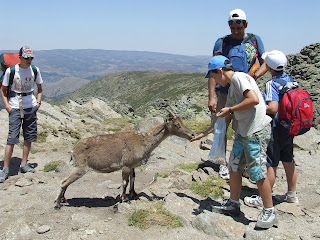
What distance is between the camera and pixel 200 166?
11883 mm

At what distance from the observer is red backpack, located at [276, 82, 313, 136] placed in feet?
23.7

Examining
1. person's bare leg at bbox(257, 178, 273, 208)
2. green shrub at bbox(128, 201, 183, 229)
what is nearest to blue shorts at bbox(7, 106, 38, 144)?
green shrub at bbox(128, 201, 183, 229)

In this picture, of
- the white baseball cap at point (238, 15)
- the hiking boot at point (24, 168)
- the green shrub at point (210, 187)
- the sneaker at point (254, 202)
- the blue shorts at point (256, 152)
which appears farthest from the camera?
the hiking boot at point (24, 168)

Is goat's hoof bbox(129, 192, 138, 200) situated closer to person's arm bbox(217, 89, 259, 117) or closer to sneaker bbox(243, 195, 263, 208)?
sneaker bbox(243, 195, 263, 208)

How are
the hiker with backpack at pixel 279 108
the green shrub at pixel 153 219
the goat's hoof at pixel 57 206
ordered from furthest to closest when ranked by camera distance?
the goat's hoof at pixel 57 206
the green shrub at pixel 153 219
the hiker with backpack at pixel 279 108

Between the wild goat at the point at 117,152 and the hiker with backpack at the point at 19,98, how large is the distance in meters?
3.52

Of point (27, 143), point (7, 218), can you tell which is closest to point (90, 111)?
point (27, 143)

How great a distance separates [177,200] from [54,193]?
4.23 m

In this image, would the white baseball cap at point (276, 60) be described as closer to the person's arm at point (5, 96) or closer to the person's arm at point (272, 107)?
the person's arm at point (272, 107)

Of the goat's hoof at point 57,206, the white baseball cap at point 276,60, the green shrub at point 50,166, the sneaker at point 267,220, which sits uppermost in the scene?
the white baseball cap at point 276,60

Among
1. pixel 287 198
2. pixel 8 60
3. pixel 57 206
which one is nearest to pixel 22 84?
pixel 8 60

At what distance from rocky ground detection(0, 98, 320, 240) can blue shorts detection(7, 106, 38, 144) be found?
1.48 meters

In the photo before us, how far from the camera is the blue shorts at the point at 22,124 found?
1145cm

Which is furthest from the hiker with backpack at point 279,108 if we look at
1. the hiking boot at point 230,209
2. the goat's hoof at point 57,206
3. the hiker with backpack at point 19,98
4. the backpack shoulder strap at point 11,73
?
the backpack shoulder strap at point 11,73
